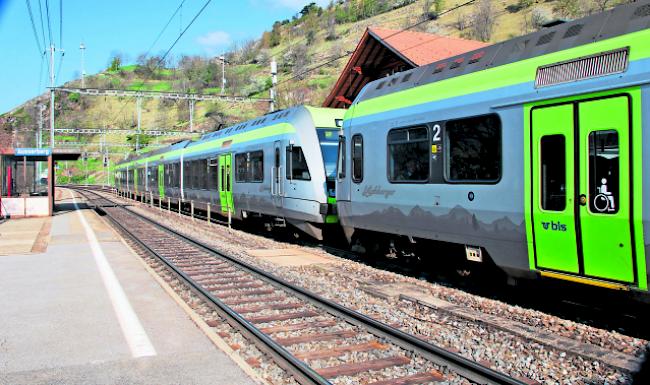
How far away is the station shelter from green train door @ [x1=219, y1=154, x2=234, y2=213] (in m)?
9.81

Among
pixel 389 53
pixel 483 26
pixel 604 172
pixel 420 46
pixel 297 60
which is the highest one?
pixel 297 60

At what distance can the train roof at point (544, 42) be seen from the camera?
6762mm

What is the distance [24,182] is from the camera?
2839 centimetres

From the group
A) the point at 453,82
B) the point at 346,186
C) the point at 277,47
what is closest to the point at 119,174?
the point at 346,186

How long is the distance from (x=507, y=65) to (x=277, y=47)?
145 metres

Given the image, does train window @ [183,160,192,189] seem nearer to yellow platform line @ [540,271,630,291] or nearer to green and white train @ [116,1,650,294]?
green and white train @ [116,1,650,294]

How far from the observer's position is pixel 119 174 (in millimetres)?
56688

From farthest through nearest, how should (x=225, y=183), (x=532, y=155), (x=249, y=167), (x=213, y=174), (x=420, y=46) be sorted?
1. (x=213, y=174)
2. (x=420, y=46)
3. (x=225, y=183)
4. (x=249, y=167)
5. (x=532, y=155)

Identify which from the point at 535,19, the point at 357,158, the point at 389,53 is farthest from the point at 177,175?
the point at 535,19

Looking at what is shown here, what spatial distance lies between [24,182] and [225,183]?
13.1 metres

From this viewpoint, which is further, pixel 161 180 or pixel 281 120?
pixel 161 180

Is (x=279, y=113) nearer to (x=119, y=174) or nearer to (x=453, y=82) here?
(x=453, y=82)

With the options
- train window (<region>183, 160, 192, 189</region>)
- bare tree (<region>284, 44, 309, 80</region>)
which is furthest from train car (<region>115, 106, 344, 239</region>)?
bare tree (<region>284, 44, 309, 80</region>)

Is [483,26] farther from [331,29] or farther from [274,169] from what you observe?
[274,169]
